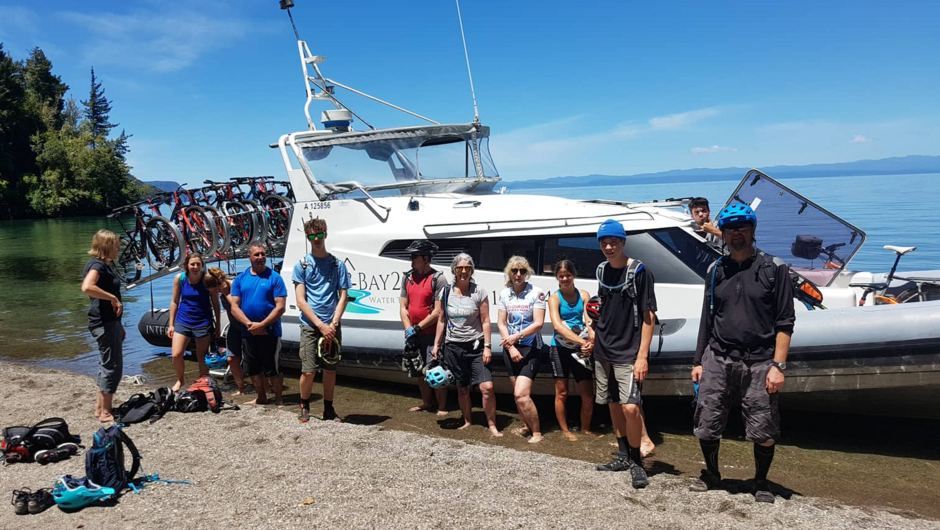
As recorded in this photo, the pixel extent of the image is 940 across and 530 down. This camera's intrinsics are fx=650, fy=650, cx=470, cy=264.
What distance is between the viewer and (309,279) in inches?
236

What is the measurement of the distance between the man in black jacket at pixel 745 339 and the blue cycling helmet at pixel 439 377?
97.7 inches

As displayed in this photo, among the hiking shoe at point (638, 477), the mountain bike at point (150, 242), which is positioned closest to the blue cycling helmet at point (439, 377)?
the hiking shoe at point (638, 477)

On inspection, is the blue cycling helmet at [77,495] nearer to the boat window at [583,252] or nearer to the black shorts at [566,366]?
the black shorts at [566,366]

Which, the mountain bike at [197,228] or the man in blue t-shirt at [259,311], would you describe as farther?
the mountain bike at [197,228]

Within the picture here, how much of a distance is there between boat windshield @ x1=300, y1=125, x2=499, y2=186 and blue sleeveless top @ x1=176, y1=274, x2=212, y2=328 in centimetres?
205

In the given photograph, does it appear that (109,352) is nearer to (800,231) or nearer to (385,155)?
(385,155)

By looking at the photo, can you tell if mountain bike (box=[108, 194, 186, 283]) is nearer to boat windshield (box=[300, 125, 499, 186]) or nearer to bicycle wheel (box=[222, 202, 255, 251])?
bicycle wheel (box=[222, 202, 255, 251])

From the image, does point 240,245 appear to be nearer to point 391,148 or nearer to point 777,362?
point 391,148

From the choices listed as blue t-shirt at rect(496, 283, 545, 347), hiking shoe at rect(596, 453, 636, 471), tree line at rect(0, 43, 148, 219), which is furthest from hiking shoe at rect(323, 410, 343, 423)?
tree line at rect(0, 43, 148, 219)

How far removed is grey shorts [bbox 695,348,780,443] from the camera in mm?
3996

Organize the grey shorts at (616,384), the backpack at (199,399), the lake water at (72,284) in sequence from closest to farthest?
the grey shorts at (616,384), the backpack at (199,399), the lake water at (72,284)

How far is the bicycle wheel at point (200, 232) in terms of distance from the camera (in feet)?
30.8

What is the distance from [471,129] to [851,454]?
5772mm

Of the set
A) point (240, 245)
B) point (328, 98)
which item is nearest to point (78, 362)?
point (240, 245)
